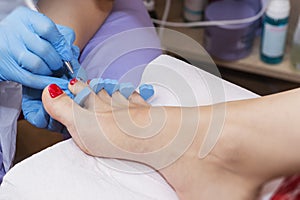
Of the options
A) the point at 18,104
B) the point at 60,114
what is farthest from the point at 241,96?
the point at 18,104

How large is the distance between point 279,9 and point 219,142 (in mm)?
722

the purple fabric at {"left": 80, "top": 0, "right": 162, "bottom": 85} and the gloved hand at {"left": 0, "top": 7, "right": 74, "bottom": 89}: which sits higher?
the gloved hand at {"left": 0, "top": 7, "right": 74, "bottom": 89}

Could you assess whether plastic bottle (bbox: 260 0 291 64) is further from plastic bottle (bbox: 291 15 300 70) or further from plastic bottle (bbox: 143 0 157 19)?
plastic bottle (bbox: 143 0 157 19)

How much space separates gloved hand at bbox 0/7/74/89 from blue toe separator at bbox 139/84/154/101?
139 mm

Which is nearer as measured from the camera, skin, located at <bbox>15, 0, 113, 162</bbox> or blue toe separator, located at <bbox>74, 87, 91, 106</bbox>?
blue toe separator, located at <bbox>74, 87, 91, 106</bbox>

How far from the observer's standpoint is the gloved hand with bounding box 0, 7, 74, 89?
0.96 meters

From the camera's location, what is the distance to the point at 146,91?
3.20ft

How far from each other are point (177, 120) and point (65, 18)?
1.32ft

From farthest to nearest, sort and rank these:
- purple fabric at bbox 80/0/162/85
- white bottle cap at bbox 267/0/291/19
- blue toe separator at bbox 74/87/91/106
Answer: white bottle cap at bbox 267/0/291/19 < purple fabric at bbox 80/0/162/85 < blue toe separator at bbox 74/87/91/106

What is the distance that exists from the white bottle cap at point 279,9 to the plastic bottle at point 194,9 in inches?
11.2

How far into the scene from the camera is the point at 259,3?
1615 millimetres

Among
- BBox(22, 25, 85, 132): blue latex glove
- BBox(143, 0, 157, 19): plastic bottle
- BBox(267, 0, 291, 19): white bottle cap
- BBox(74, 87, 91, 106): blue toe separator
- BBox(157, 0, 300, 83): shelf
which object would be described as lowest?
BBox(157, 0, 300, 83): shelf


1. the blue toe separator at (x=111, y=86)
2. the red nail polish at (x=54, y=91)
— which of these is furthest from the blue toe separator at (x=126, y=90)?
the red nail polish at (x=54, y=91)

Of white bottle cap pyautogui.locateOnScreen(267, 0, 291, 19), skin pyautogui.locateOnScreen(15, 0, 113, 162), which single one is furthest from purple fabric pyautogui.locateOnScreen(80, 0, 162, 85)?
white bottle cap pyautogui.locateOnScreen(267, 0, 291, 19)
